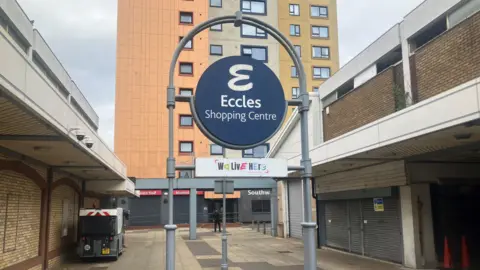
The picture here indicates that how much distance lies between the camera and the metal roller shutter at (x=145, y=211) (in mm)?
44531

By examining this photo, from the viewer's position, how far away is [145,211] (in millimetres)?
44719

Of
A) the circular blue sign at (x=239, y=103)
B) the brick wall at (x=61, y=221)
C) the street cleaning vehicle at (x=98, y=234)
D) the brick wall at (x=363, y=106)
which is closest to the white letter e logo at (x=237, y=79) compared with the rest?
the circular blue sign at (x=239, y=103)

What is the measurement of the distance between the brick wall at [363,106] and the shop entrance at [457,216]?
10.0 ft

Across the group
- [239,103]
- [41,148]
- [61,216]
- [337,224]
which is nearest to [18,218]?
[41,148]

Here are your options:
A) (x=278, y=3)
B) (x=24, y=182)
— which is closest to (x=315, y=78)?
(x=278, y=3)

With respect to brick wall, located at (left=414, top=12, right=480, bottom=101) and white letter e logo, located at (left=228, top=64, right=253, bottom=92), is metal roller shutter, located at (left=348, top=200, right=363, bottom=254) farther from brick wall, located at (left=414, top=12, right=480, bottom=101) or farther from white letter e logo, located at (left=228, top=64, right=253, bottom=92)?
white letter e logo, located at (left=228, top=64, right=253, bottom=92)

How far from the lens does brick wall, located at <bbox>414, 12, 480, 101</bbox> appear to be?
12.0 meters

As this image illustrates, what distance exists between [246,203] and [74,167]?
30794mm

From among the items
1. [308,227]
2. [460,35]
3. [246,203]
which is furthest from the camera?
[246,203]

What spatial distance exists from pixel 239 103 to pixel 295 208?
70.8ft

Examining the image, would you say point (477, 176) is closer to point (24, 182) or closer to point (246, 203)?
point (24, 182)

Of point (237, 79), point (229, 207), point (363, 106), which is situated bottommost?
point (229, 207)

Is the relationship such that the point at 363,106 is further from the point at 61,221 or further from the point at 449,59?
the point at 61,221

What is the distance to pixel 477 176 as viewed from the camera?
1521 centimetres
